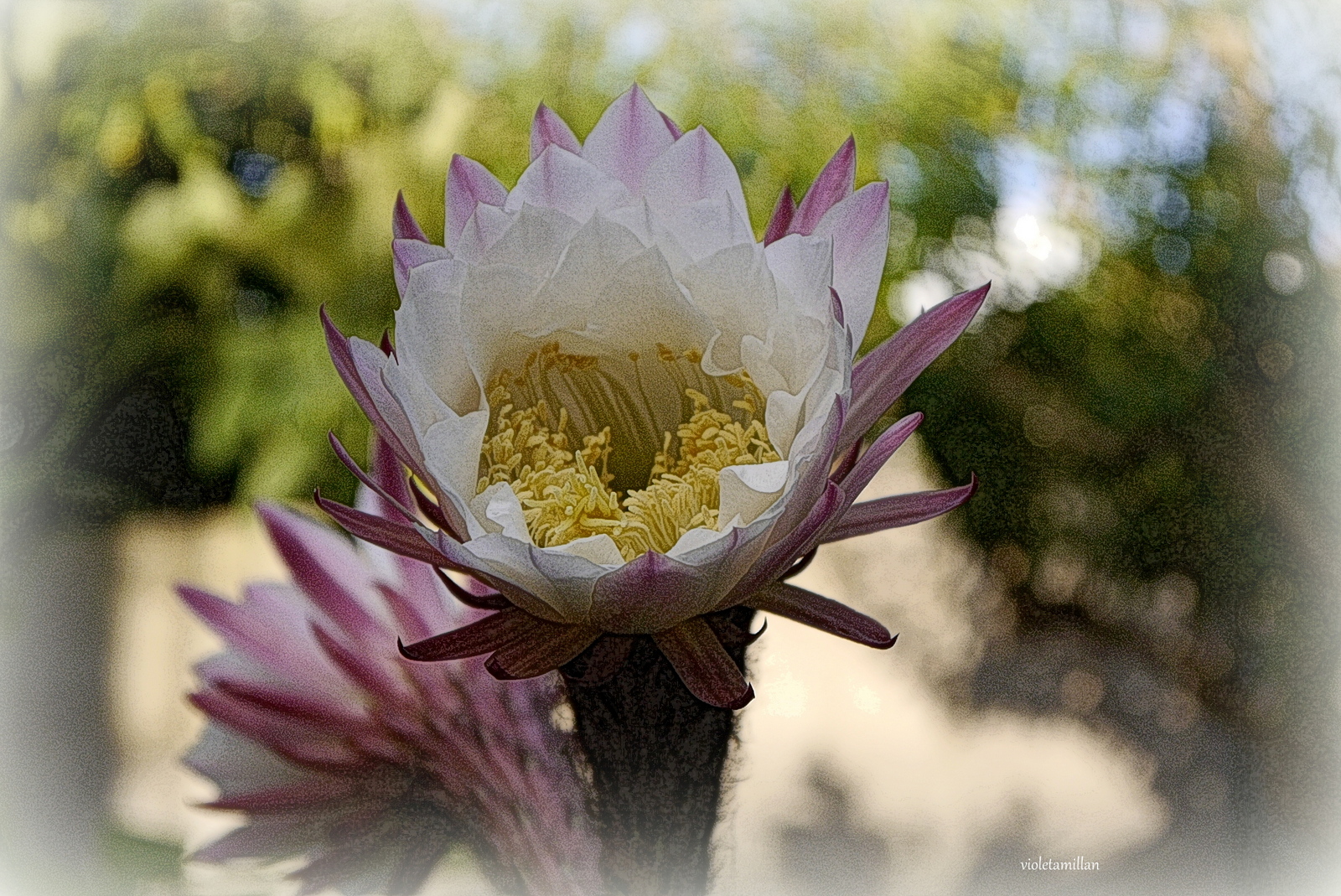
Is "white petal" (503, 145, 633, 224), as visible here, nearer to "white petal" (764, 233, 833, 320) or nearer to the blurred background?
"white petal" (764, 233, 833, 320)

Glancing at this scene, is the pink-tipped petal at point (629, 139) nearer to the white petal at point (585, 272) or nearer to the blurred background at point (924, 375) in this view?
the white petal at point (585, 272)

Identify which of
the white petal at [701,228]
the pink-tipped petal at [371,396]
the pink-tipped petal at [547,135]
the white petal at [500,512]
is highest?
the pink-tipped petal at [547,135]

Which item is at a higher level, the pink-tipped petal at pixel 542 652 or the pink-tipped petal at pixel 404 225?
the pink-tipped petal at pixel 404 225

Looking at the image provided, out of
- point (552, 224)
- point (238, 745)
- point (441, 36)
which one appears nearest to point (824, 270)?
point (552, 224)

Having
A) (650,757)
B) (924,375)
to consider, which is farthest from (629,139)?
(924,375)

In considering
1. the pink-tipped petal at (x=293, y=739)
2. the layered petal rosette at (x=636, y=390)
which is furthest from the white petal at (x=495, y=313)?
the pink-tipped petal at (x=293, y=739)

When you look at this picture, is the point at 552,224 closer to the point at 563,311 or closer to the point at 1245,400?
the point at 563,311

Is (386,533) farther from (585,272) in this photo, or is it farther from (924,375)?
(924,375)
